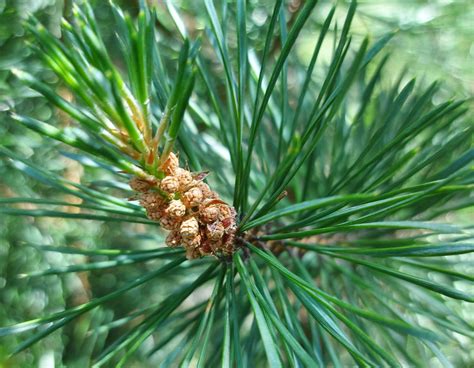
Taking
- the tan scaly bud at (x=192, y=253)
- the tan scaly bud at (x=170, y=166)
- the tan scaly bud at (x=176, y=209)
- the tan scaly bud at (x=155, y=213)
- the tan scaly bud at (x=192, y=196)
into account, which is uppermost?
the tan scaly bud at (x=170, y=166)

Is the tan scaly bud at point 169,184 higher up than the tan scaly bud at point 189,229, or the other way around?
the tan scaly bud at point 169,184

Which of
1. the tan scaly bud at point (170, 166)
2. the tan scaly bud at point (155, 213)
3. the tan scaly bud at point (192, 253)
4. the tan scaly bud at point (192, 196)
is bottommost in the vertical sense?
the tan scaly bud at point (192, 253)

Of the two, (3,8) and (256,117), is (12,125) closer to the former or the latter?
(3,8)

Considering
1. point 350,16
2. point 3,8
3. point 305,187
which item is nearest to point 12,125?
point 3,8

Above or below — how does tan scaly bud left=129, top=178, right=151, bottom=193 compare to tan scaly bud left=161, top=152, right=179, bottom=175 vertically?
below
